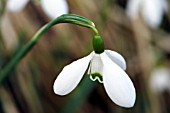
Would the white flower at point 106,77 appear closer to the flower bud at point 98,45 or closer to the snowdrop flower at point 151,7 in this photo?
the flower bud at point 98,45

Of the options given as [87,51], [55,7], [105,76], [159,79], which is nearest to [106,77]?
[105,76]

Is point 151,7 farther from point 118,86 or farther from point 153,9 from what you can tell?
point 118,86

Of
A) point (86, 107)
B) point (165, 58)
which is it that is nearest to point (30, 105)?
point (86, 107)

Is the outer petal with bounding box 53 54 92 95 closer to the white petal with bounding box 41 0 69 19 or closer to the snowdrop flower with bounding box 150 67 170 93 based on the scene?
the white petal with bounding box 41 0 69 19

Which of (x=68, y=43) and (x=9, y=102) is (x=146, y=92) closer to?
(x=68, y=43)

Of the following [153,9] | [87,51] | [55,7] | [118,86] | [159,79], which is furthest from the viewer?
[87,51]

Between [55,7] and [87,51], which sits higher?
[55,7]

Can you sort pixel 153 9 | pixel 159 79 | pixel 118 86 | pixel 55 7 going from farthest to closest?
pixel 159 79, pixel 153 9, pixel 55 7, pixel 118 86
